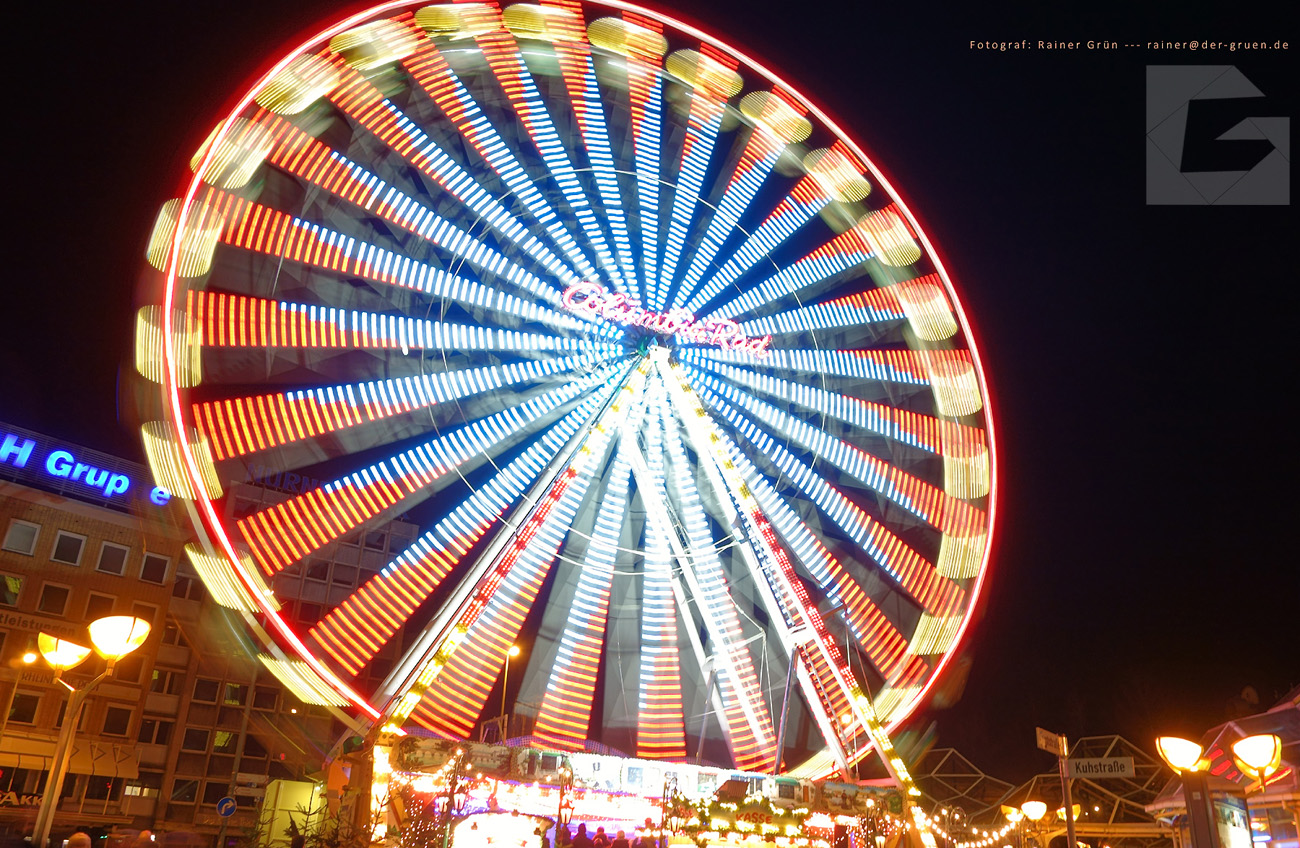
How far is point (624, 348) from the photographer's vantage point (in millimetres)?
13281

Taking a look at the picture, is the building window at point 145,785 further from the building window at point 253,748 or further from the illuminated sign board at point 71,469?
the illuminated sign board at point 71,469

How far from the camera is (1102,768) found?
367 inches

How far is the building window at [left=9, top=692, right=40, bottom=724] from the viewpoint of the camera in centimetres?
1909

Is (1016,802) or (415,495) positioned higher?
(415,495)

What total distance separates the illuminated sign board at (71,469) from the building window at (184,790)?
771 cm

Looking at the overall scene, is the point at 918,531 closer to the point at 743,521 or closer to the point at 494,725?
the point at 743,521

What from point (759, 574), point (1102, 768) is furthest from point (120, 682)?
point (1102, 768)

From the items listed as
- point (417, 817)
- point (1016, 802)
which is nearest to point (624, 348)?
point (417, 817)

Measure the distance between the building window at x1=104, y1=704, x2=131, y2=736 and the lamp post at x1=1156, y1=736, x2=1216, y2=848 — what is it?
22.2 metres

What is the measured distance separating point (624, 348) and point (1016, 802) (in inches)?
580

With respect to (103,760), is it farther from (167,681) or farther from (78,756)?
(167,681)

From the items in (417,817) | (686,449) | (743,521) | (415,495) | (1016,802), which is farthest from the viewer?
(1016,802)

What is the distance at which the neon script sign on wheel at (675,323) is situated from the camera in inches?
505

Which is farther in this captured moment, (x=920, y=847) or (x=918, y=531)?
(x=918, y=531)
